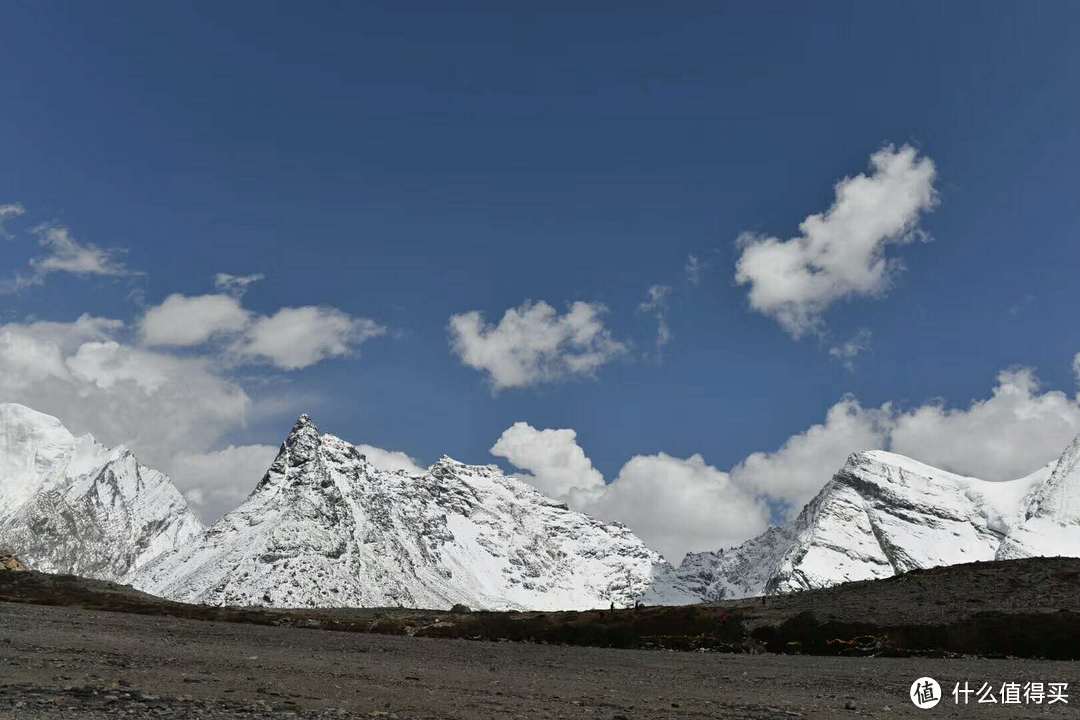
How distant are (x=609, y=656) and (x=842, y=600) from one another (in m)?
17.2

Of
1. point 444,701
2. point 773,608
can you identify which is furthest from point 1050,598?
point 444,701

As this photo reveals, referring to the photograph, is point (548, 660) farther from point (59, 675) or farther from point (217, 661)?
point (59, 675)

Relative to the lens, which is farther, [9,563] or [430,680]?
[9,563]

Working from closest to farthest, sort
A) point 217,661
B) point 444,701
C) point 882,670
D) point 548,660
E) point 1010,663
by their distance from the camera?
point 444,701, point 217,661, point 882,670, point 1010,663, point 548,660

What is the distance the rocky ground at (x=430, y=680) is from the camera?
60.4 ft

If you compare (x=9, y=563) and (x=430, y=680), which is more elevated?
(x=430, y=680)

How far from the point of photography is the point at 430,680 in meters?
25.8

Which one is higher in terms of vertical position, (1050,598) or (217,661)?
(1050,598)

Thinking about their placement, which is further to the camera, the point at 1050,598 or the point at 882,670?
the point at 1050,598

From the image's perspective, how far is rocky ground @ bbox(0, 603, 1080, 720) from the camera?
60.4 ft

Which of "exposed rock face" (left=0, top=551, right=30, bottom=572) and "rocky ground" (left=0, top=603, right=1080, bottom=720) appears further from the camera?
"exposed rock face" (left=0, top=551, right=30, bottom=572)

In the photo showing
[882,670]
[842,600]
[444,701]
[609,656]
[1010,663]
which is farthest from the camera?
[842,600]

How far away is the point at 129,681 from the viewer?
20.9 metres

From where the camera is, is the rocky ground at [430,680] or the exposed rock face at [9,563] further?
the exposed rock face at [9,563]
